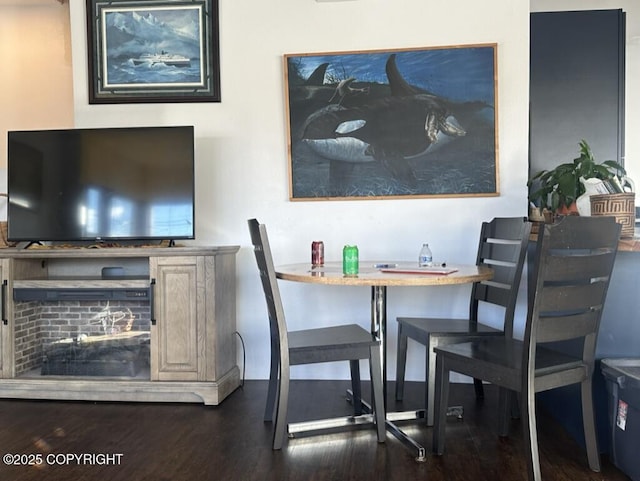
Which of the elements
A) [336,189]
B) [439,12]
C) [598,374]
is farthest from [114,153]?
[598,374]

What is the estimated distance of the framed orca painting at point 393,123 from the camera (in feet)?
9.47

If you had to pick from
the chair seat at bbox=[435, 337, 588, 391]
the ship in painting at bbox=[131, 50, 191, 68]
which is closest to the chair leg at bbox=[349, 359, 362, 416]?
the chair seat at bbox=[435, 337, 588, 391]

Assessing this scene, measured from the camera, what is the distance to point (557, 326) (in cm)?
162

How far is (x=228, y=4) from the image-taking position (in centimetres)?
307

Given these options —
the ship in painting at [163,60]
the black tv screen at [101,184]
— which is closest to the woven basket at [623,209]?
the black tv screen at [101,184]

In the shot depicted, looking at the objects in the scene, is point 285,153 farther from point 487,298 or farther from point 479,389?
point 479,389

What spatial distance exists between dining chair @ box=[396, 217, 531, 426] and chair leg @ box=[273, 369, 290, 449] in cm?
69

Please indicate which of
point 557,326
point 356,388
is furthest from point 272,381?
point 557,326

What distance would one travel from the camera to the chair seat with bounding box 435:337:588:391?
65.7 inches

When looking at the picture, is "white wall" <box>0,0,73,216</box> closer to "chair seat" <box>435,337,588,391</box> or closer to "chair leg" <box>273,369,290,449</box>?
"chair leg" <box>273,369,290,449</box>

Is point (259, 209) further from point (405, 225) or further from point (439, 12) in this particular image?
point (439, 12)

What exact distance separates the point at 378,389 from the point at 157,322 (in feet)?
4.35

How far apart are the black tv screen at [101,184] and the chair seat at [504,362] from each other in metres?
1.73

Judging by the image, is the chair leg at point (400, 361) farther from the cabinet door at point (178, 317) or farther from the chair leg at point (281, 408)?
the cabinet door at point (178, 317)
